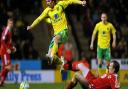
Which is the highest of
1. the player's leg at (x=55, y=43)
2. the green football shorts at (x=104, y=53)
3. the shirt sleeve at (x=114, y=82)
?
the player's leg at (x=55, y=43)

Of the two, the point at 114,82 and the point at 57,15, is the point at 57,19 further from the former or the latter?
the point at 114,82

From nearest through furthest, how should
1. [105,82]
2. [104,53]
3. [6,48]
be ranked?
[105,82]
[6,48]
[104,53]

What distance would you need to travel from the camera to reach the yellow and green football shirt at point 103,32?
2064 centimetres

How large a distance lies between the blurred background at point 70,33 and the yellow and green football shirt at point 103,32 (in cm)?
349

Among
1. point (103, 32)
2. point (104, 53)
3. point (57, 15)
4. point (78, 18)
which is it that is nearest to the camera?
point (57, 15)

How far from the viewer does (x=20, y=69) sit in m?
24.6

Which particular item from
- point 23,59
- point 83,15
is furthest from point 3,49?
point 83,15

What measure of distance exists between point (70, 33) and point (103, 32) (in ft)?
24.5

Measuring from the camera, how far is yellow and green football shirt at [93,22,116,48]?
67.7 feet

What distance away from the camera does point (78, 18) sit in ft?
97.9

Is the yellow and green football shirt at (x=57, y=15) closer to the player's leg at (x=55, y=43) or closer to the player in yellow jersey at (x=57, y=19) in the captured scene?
the player in yellow jersey at (x=57, y=19)

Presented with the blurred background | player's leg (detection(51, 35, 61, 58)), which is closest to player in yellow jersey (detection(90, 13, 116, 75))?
the blurred background

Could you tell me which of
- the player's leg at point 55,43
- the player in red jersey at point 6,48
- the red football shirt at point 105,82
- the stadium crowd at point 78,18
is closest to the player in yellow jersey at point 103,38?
the player in red jersey at point 6,48

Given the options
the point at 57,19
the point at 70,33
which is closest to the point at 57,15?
the point at 57,19
